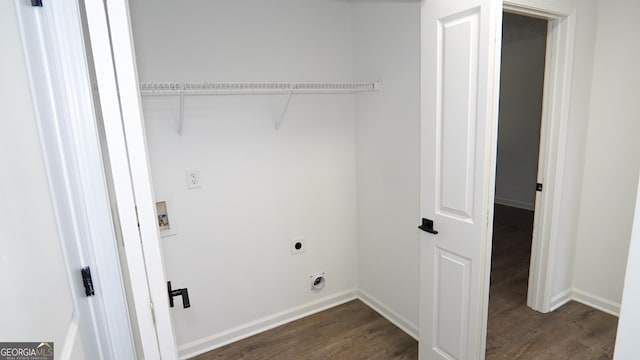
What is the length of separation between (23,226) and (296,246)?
2009 millimetres

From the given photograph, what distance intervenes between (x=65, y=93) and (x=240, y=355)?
1.96 metres

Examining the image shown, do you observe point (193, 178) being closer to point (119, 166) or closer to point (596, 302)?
point (119, 166)

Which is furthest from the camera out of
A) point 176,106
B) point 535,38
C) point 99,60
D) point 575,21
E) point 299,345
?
point 535,38

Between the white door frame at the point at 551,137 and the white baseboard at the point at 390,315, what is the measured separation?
103 cm

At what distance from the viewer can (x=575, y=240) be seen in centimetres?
259

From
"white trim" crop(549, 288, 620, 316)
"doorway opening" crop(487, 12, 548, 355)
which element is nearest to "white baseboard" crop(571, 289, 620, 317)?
"white trim" crop(549, 288, 620, 316)

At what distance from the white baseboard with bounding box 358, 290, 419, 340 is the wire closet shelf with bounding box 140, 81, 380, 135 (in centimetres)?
159

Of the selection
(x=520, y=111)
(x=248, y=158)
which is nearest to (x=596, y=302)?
(x=248, y=158)

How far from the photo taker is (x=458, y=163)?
1.64 m

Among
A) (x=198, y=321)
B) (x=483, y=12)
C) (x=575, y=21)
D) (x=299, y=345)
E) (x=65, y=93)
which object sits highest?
(x=575, y=21)

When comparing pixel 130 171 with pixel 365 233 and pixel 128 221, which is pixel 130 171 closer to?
pixel 128 221

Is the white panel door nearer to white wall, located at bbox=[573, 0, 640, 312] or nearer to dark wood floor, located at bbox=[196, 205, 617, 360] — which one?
dark wood floor, located at bbox=[196, 205, 617, 360]

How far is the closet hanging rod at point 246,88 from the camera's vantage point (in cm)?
185

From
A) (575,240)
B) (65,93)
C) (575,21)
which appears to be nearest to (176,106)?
(65,93)
